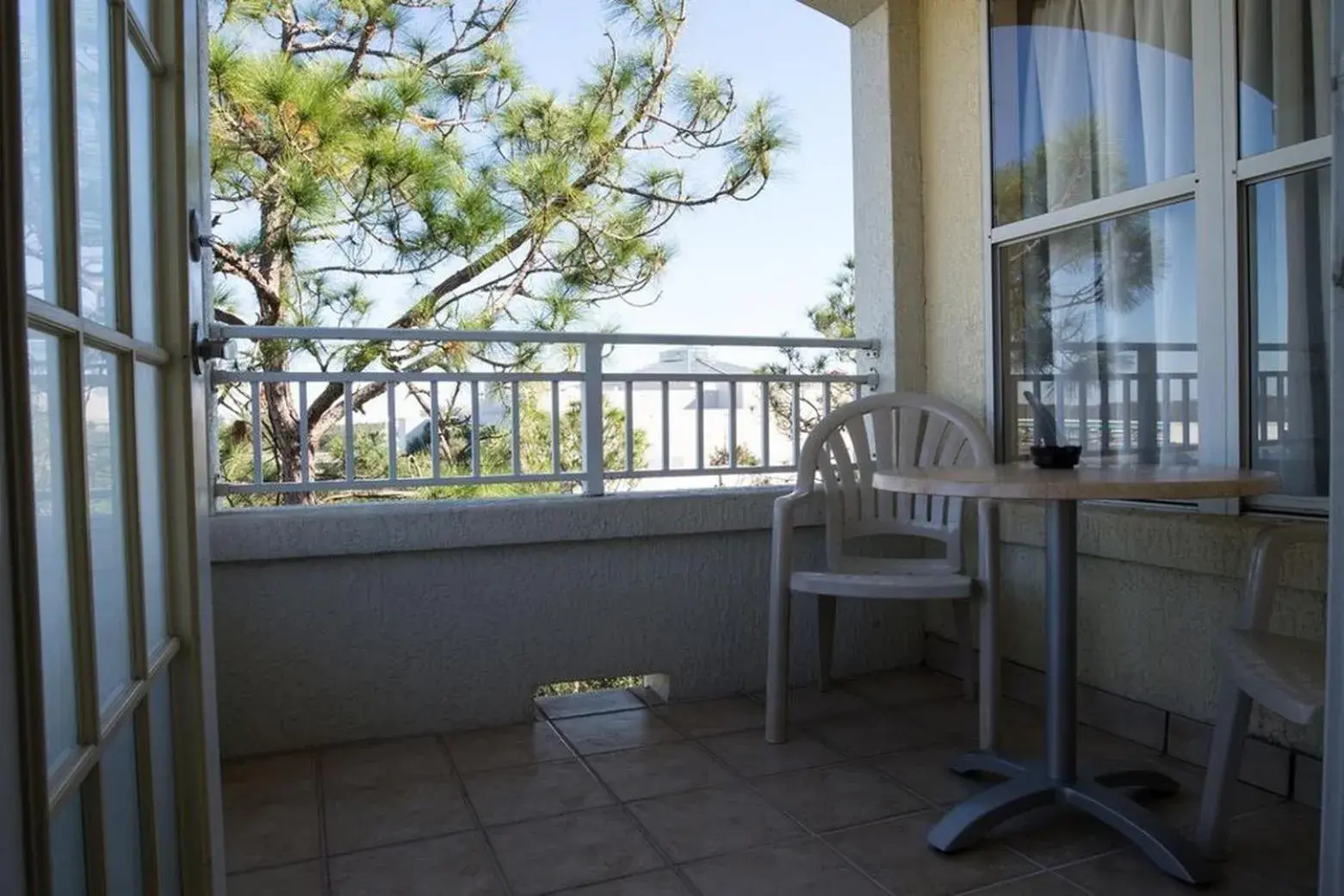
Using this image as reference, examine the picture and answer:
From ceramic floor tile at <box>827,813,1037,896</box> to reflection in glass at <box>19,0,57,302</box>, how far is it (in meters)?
1.68

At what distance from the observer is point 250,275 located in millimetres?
5473

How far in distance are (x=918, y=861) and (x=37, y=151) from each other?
186 centimetres

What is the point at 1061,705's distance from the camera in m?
1.96

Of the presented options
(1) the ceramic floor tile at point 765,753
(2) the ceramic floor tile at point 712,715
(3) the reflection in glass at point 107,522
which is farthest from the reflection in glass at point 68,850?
(2) the ceramic floor tile at point 712,715

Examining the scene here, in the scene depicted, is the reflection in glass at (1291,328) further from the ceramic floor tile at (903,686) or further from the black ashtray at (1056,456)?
the ceramic floor tile at (903,686)

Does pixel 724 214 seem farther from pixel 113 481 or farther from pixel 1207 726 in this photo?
pixel 113 481

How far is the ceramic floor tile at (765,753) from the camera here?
2.41m

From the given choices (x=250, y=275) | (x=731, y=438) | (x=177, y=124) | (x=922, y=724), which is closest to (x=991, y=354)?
(x=731, y=438)

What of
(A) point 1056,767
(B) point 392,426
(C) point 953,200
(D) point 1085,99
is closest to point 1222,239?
(D) point 1085,99

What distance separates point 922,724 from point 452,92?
5087 millimetres

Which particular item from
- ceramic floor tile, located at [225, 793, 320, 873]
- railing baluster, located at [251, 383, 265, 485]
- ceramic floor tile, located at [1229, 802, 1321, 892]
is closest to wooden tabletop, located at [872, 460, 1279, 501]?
ceramic floor tile, located at [1229, 802, 1321, 892]

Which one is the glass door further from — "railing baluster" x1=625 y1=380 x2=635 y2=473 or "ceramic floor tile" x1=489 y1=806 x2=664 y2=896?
"railing baluster" x1=625 y1=380 x2=635 y2=473

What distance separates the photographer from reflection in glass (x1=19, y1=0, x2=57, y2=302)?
28.5 inches

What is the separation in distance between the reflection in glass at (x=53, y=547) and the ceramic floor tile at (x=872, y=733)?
80.6 inches
